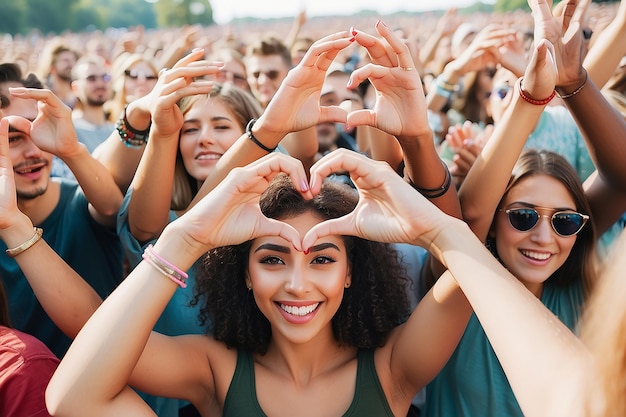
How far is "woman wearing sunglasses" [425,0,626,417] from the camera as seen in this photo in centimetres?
222

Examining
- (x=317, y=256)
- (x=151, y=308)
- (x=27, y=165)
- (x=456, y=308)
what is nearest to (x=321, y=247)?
(x=317, y=256)

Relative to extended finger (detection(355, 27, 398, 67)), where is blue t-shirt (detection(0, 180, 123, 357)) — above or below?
below

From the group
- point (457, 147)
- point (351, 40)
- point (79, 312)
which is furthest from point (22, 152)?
point (457, 147)

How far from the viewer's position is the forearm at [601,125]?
2.41m

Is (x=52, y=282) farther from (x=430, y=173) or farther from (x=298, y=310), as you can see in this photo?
(x=430, y=173)

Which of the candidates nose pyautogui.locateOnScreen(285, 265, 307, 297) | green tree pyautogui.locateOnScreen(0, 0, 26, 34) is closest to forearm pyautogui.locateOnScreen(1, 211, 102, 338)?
nose pyautogui.locateOnScreen(285, 265, 307, 297)

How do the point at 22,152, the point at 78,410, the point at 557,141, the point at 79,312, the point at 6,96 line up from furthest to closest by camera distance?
the point at 557,141, the point at 6,96, the point at 22,152, the point at 79,312, the point at 78,410

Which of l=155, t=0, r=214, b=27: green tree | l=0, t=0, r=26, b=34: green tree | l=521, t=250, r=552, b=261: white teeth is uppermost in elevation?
l=155, t=0, r=214, b=27: green tree

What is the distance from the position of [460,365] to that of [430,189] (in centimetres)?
62

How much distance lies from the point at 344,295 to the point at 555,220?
2.64 feet

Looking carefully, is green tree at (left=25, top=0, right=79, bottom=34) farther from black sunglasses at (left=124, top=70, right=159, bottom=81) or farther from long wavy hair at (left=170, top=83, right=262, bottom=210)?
long wavy hair at (left=170, top=83, right=262, bottom=210)

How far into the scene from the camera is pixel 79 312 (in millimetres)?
2184

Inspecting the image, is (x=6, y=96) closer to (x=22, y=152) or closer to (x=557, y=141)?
(x=22, y=152)

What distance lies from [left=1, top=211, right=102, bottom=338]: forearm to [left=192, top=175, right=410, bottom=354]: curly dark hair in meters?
0.39
